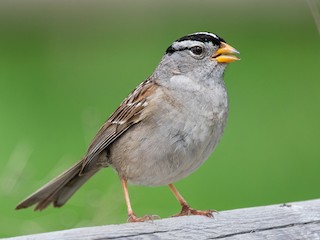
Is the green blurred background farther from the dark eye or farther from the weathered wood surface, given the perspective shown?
the weathered wood surface

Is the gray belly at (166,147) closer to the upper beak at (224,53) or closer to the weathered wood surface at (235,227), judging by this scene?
the upper beak at (224,53)

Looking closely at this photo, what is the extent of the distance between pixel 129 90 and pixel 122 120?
8.20 ft

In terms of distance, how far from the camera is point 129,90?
6.79 metres

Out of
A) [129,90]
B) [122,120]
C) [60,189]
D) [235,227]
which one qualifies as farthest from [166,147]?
[129,90]

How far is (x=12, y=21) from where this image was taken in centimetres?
848

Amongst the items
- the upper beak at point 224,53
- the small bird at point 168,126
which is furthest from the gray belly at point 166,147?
the upper beak at point 224,53

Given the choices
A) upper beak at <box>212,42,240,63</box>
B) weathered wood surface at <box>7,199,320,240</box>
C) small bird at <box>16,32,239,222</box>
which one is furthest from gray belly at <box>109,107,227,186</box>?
weathered wood surface at <box>7,199,320,240</box>

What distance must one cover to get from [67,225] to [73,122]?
81.6 inches

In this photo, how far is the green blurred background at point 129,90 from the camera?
493 cm

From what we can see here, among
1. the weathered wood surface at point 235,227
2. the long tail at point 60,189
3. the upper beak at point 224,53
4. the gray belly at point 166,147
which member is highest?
the upper beak at point 224,53

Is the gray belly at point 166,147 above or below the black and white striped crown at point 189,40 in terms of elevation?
below

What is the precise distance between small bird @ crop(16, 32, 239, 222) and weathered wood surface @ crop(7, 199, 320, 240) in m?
0.64

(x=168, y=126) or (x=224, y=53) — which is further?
(x=224, y=53)

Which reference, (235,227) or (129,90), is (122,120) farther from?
(129,90)
